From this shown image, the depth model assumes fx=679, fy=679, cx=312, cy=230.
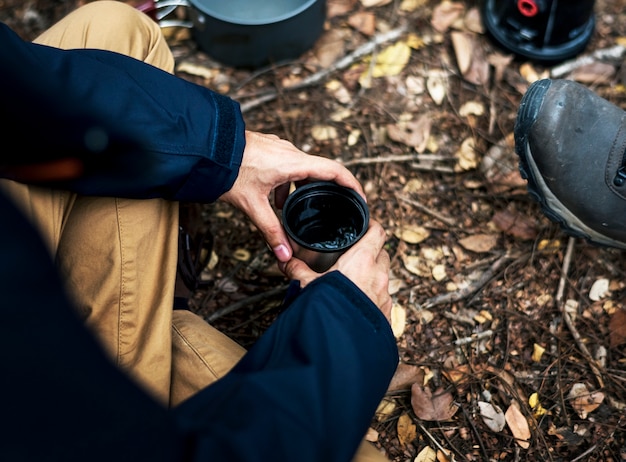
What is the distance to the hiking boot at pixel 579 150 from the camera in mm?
1992

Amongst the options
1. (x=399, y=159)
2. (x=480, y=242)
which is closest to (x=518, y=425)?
(x=480, y=242)

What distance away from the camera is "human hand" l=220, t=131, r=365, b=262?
1631 millimetres

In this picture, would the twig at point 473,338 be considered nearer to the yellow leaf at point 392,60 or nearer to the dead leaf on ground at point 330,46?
the yellow leaf at point 392,60

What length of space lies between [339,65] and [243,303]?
41.4 inches

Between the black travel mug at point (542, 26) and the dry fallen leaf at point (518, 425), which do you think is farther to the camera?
the black travel mug at point (542, 26)

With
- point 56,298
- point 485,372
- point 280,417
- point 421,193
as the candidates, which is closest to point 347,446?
point 280,417

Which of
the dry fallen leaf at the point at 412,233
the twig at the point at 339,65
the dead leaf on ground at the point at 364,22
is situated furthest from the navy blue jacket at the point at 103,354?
the dead leaf on ground at the point at 364,22

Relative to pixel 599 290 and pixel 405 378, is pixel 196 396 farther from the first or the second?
pixel 599 290

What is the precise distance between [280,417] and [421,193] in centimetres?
135

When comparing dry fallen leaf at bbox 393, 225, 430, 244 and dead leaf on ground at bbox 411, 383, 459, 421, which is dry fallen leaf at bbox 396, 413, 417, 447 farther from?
dry fallen leaf at bbox 393, 225, 430, 244

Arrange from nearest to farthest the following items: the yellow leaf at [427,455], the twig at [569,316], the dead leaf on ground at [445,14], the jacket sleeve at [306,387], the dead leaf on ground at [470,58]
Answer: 1. the jacket sleeve at [306,387]
2. the yellow leaf at [427,455]
3. the twig at [569,316]
4. the dead leaf on ground at [470,58]
5. the dead leaf on ground at [445,14]

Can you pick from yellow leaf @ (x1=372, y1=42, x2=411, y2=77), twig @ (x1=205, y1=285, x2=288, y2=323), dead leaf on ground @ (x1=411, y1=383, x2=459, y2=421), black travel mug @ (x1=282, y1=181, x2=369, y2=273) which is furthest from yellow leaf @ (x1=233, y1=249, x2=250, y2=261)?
yellow leaf @ (x1=372, y1=42, x2=411, y2=77)

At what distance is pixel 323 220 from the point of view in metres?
1.77

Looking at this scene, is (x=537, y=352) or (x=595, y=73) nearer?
(x=537, y=352)
